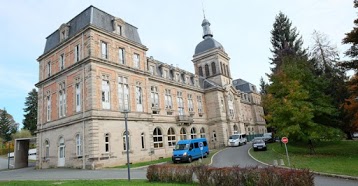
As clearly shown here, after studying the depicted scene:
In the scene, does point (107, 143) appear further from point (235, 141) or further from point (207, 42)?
point (207, 42)

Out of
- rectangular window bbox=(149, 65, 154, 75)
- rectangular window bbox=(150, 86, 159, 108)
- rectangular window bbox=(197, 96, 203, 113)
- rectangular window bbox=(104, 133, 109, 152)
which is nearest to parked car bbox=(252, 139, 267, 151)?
rectangular window bbox=(150, 86, 159, 108)

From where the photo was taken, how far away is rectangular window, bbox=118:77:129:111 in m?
26.7

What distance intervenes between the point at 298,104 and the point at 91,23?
2186 centimetres

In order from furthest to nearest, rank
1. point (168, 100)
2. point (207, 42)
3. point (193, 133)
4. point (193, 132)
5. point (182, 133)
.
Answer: point (207, 42) < point (193, 132) < point (193, 133) < point (182, 133) < point (168, 100)

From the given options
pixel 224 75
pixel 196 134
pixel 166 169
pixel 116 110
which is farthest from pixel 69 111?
pixel 224 75

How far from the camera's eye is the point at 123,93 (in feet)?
89.0

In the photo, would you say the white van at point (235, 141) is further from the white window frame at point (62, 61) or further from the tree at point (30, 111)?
the tree at point (30, 111)

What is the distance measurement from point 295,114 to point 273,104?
7.89 feet

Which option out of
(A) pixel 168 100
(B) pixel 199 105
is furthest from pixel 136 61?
(B) pixel 199 105

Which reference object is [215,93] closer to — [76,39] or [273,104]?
[273,104]

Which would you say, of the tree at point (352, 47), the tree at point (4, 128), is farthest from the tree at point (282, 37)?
the tree at point (4, 128)

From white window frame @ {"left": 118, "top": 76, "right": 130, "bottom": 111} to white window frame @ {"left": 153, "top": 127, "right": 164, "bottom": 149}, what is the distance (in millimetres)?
6928

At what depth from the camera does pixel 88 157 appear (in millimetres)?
22438

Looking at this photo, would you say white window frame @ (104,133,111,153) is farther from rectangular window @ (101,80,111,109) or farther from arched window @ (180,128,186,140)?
arched window @ (180,128,186,140)
